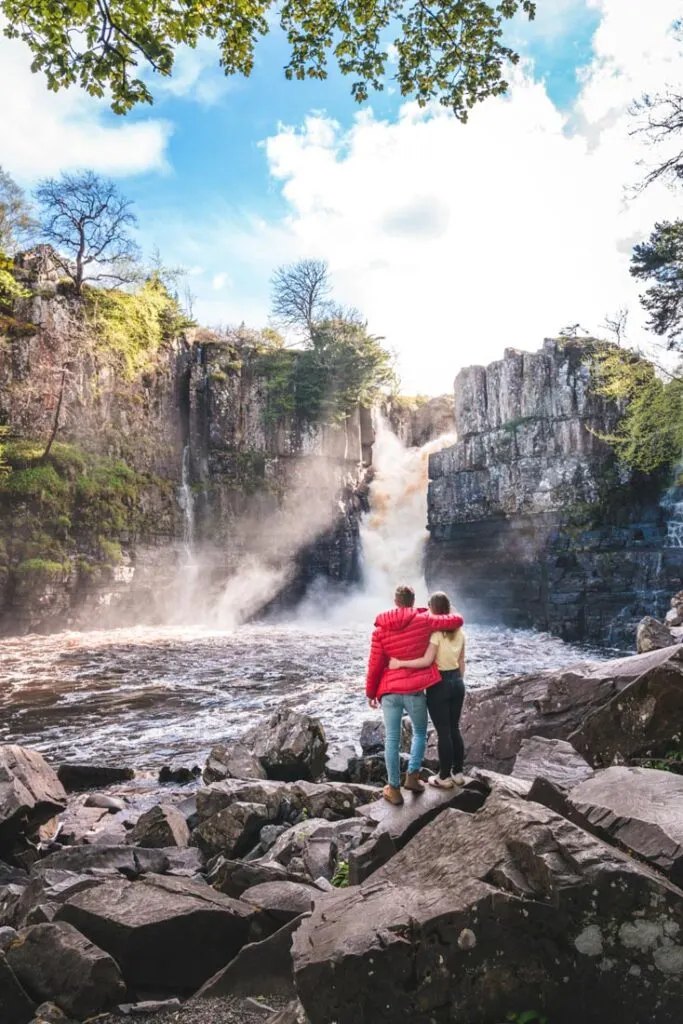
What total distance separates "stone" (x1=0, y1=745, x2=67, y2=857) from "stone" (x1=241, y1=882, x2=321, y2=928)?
4.02 metres

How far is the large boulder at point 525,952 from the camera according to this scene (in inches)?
99.7

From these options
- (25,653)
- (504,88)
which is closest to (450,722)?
(504,88)

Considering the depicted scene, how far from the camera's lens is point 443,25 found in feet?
19.2

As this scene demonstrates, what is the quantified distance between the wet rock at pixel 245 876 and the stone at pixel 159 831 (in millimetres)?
1787

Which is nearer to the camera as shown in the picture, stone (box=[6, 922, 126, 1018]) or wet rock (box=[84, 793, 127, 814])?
stone (box=[6, 922, 126, 1018])

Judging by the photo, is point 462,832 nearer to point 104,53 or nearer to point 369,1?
point 104,53

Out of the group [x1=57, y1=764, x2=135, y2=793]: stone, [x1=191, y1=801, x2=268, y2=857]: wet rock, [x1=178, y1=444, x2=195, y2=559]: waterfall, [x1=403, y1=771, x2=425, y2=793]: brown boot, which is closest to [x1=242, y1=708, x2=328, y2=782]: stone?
[x1=57, y1=764, x2=135, y2=793]: stone

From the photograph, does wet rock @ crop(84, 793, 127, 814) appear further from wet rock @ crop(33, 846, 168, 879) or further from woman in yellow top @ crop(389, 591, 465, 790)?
woman in yellow top @ crop(389, 591, 465, 790)

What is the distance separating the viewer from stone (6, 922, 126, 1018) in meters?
3.42

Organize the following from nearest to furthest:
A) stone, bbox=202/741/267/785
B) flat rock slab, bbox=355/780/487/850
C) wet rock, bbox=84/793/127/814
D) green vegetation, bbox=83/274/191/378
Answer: flat rock slab, bbox=355/780/487/850, wet rock, bbox=84/793/127/814, stone, bbox=202/741/267/785, green vegetation, bbox=83/274/191/378

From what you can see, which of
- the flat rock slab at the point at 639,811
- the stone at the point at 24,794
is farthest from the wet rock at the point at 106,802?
the flat rock slab at the point at 639,811

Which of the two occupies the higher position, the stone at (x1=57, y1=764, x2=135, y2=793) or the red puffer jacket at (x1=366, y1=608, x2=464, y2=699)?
the red puffer jacket at (x1=366, y1=608, x2=464, y2=699)

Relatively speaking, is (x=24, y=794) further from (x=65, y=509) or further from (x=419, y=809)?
(x=65, y=509)

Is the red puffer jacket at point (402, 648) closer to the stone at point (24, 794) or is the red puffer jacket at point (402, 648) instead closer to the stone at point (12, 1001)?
the stone at point (12, 1001)
